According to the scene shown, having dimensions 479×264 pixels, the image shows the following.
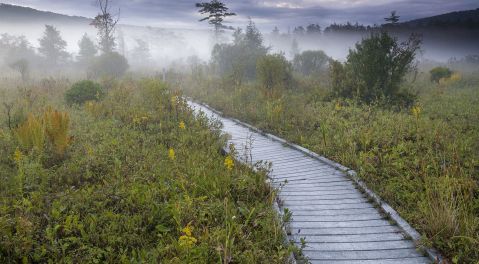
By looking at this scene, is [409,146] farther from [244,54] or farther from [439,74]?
[244,54]

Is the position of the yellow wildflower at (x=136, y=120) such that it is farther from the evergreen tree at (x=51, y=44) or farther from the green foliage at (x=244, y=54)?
the evergreen tree at (x=51, y=44)

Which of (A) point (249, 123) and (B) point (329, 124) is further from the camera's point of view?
(A) point (249, 123)

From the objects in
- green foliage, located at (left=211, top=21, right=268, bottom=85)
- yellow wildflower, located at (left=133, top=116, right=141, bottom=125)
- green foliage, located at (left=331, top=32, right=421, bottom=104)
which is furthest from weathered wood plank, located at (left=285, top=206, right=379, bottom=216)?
green foliage, located at (left=211, top=21, right=268, bottom=85)

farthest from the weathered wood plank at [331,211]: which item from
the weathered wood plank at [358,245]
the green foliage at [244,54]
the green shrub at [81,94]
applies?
the green foliage at [244,54]

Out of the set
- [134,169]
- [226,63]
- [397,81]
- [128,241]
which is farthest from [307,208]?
[226,63]

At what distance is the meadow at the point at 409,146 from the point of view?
4766mm

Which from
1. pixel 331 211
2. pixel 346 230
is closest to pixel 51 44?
pixel 331 211

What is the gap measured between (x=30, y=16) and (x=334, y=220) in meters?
172

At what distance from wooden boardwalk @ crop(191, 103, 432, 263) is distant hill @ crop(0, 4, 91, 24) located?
163964 millimetres

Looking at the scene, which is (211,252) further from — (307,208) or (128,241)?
(307,208)

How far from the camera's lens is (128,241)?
14.8 ft

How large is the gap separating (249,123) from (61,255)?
30.0ft

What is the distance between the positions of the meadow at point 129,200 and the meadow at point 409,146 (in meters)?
2.22

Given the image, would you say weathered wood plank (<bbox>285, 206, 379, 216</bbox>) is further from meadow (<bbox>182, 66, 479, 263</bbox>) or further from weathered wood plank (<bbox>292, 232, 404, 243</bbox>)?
weathered wood plank (<bbox>292, 232, 404, 243</bbox>)
